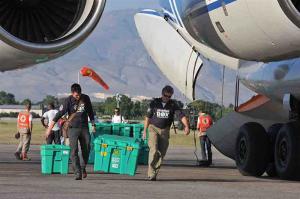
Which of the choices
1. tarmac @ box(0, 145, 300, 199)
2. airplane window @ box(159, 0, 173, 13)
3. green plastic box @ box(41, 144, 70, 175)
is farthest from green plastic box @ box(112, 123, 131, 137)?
green plastic box @ box(41, 144, 70, 175)

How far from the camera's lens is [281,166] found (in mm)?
18969

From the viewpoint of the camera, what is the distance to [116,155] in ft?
62.8

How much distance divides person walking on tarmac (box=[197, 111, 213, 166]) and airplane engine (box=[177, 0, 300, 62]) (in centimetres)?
962

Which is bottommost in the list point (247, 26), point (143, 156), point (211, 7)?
point (143, 156)

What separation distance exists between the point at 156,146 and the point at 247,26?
411 centimetres

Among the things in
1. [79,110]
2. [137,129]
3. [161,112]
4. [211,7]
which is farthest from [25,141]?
[211,7]

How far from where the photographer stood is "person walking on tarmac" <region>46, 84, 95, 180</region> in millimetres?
17763

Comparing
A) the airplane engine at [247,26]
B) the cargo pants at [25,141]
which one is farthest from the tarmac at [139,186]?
the cargo pants at [25,141]

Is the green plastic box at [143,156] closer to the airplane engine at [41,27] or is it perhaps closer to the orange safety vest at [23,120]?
the orange safety vest at [23,120]

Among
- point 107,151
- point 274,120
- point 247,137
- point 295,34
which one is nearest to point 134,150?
point 107,151

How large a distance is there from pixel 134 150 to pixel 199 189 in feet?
11.2

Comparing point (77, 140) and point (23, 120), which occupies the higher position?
point (23, 120)

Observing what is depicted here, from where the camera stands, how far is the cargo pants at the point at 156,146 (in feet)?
59.0

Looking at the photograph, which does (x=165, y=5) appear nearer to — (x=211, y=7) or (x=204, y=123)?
(x=211, y=7)
